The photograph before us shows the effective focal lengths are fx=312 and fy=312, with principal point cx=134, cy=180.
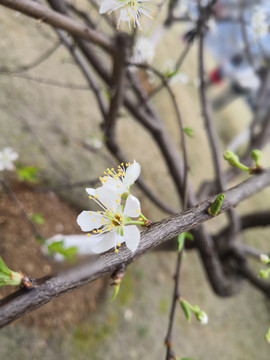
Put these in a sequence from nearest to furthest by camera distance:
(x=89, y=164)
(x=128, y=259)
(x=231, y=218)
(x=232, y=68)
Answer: (x=128, y=259) → (x=231, y=218) → (x=89, y=164) → (x=232, y=68)

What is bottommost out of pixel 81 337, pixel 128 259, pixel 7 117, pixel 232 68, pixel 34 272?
pixel 128 259

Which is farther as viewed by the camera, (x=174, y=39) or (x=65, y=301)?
(x=174, y=39)

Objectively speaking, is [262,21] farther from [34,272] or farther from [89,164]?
[34,272]

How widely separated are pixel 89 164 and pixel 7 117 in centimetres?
71

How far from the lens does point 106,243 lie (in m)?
0.50

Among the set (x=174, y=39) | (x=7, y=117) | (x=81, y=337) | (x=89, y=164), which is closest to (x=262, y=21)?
(x=89, y=164)

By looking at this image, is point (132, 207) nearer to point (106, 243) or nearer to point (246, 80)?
point (106, 243)

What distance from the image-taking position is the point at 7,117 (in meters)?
2.26

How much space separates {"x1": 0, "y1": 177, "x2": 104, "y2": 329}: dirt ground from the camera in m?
1.70

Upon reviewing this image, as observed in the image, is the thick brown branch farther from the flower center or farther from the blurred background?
the blurred background

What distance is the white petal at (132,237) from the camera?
429mm

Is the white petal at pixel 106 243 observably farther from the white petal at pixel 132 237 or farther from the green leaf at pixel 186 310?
the green leaf at pixel 186 310

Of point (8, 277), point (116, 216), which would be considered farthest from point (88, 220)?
point (8, 277)

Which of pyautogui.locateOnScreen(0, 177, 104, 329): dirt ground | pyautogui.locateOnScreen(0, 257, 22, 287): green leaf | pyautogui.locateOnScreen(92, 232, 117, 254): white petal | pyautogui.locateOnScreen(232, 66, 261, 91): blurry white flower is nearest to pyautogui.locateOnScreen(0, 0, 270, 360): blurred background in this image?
pyautogui.locateOnScreen(0, 177, 104, 329): dirt ground
